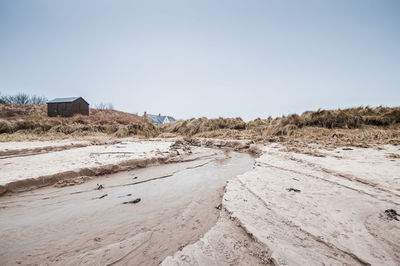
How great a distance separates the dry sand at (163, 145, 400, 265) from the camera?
1.28 metres

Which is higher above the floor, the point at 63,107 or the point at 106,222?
the point at 63,107

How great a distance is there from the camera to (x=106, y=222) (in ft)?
6.54

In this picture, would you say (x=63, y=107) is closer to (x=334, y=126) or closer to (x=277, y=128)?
(x=277, y=128)

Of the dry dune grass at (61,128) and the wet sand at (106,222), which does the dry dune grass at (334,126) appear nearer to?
the wet sand at (106,222)

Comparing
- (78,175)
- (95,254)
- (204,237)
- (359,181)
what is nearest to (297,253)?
(204,237)

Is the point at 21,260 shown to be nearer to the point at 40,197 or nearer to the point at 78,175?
the point at 40,197

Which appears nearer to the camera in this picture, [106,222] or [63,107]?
[106,222]

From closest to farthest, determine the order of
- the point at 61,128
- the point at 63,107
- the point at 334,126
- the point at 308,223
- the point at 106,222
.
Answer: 1. the point at 308,223
2. the point at 106,222
3. the point at 334,126
4. the point at 61,128
5. the point at 63,107

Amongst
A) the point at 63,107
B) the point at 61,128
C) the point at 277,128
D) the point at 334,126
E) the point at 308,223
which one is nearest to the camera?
the point at 308,223

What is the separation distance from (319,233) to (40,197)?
3886mm

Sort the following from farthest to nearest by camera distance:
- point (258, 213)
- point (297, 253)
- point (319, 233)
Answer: point (258, 213), point (319, 233), point (297, 253)

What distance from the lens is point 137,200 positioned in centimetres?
258

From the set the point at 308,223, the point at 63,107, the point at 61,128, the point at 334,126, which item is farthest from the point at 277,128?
the point at 63,107

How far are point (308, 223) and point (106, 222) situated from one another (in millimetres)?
2267
